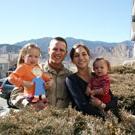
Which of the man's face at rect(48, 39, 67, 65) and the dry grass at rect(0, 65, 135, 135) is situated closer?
the dry grass at rect(0, 65, 135, 135)

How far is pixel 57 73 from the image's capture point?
17.9ft

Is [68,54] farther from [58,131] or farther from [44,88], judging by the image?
[58,131]

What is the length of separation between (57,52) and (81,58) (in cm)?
29

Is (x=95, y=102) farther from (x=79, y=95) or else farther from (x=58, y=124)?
(x=58, y=124)

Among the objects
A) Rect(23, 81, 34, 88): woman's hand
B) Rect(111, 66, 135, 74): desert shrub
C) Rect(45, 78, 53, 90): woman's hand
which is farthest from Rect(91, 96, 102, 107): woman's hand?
Rect(111, 66, 135, 74): desert shrub

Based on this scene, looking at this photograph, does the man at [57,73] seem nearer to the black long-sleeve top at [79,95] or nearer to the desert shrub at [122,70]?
the black long-sleeve top at [79,95]

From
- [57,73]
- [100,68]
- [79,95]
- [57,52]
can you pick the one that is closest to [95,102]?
[79,95]

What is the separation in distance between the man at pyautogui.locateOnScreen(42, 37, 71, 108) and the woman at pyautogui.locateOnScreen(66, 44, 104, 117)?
0.14 metres

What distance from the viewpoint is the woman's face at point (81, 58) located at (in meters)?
5.40

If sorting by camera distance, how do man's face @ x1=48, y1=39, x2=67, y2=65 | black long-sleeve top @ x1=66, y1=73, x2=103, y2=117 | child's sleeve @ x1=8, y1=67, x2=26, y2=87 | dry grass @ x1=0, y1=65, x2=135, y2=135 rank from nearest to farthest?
dry grass @ x1=0, y1=65, x2=135, y2=135, black long-sleeve top @ x1=66, y1=73, x2=103, y2=117, child's sleeve @ x1=8, y1=67, x2=26, y2=87, man's face @ x1=48, y1=39, x2=67, y2=65

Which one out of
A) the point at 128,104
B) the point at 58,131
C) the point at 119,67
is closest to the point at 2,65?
the point at 119,67

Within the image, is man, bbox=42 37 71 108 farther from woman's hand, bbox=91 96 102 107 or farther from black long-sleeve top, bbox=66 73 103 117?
woman's hand, bbox=91 96 102 107

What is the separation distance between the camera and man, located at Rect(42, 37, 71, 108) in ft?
17.6

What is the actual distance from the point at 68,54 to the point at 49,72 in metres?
0.37
